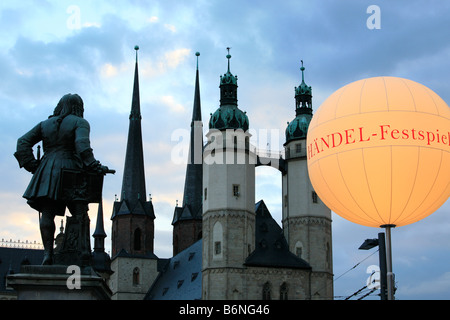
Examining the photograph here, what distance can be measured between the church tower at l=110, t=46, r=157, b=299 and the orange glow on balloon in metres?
78.1

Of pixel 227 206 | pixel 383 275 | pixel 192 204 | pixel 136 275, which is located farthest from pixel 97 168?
pixel 192 204

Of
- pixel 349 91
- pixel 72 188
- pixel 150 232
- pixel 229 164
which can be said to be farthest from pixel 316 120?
pixel 150 232

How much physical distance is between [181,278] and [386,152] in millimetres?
73594

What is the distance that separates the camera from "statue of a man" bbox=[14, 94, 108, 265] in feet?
37.1

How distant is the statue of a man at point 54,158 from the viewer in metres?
11.3

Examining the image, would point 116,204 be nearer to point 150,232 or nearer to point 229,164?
point 150,232

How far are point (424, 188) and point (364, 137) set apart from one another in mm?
1887

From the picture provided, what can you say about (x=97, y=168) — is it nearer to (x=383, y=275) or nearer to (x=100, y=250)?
(x=383, y=275)

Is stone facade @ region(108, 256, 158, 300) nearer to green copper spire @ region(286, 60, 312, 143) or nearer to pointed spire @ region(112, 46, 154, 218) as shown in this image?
pointed spire @ region(112, 46, 154, 218)

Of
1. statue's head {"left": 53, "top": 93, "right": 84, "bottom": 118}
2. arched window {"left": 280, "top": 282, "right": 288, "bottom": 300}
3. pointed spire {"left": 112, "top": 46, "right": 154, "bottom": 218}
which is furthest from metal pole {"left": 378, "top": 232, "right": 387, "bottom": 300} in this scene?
pointed spire {"left": 112, "top": 46, "right": 154, "bottom": 218}

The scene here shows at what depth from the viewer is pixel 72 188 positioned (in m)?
11.4

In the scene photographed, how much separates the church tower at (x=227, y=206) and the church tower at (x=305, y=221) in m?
4.51

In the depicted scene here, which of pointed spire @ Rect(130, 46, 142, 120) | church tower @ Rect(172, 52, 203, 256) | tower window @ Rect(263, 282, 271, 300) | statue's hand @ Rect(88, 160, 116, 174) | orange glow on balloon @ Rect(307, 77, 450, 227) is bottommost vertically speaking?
statue's hand @ Rect(88, 160, 116, 174)

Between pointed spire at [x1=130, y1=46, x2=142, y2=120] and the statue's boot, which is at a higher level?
pointed spire at [x1=130, y1=46, x2=142, y2=120]
